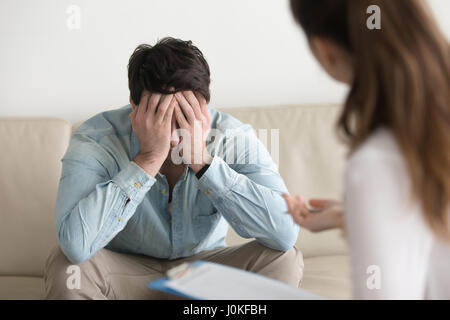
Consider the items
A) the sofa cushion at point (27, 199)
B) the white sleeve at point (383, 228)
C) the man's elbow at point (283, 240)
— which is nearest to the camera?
the white sleeve at point (383, 228)

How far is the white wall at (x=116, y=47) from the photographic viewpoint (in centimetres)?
196

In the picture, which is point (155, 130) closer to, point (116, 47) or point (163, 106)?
point (163, 106)

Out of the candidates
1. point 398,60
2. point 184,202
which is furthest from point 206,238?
point 398,60

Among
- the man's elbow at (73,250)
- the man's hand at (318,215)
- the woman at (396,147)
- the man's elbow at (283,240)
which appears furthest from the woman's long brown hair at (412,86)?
the man's elbow at (73,250)

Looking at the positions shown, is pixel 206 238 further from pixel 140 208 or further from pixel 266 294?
pixel 266 294

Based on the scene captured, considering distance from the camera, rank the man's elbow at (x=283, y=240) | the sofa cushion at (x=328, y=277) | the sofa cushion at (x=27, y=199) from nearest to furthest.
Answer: the man's elbow at (x=283, y=240)
the sofa cushion at (x=328, y=277)
the sofa cushion at (x=27, y=199)

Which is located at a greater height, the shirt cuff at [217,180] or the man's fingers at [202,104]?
the man's fingers at [202,104]

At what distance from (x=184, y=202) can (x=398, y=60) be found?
912 mm

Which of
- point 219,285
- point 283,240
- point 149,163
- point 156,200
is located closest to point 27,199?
Answer: point 156,200

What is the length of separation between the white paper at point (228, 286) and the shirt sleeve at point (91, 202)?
473 mm

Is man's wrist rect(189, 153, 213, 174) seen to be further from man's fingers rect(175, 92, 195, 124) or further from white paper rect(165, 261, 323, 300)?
white paper rect(165, 261, 323, 300)

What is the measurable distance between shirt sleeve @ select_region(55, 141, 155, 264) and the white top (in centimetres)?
75

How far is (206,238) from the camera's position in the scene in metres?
1.53

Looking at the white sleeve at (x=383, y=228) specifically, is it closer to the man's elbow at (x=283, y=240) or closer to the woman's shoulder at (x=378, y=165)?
the woman's shoulder at (x=378, y=165)
